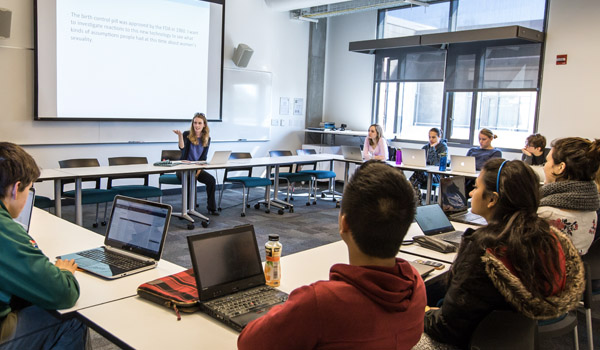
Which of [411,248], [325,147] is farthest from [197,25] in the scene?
[411,248]

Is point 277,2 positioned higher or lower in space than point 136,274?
higher

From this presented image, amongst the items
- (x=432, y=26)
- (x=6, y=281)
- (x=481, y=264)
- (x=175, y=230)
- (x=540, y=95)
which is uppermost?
(x=432, y=26)

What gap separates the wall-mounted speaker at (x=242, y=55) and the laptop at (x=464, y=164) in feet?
12.2

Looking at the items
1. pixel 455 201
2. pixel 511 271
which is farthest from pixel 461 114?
pixel 511 271

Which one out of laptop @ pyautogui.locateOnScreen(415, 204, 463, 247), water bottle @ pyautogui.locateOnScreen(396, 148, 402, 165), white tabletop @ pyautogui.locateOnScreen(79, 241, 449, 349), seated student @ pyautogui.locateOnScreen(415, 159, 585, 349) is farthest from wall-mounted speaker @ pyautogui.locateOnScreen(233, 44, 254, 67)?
seated student @ pyautogui.locateOnScreen(415, 159, 585, 349)

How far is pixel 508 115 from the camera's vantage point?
24.6 feet

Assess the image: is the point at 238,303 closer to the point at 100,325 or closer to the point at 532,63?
the point at 100,325

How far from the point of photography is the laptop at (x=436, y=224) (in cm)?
288

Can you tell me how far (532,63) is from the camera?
7.12m

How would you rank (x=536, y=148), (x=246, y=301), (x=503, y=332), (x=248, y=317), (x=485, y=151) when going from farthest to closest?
(x=485, y=151) < (x=536, y=148) < (x=246, y=301) < (x=248, y=317) < (x=503, y=332)

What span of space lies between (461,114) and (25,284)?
7.43m

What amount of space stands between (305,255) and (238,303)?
2.60ft

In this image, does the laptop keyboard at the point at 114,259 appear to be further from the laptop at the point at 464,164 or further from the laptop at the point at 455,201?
the laptop at the point at 464,164

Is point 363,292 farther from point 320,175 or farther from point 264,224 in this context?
point 320,175
